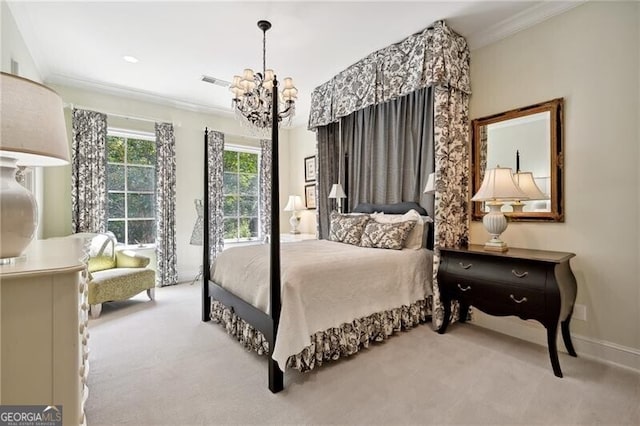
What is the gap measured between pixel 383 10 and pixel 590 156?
6.58 feet

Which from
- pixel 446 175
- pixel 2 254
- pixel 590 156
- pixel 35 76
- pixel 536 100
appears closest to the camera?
pixel 2 254

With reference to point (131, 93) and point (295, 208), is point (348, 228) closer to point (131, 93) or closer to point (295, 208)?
point (295, 208)

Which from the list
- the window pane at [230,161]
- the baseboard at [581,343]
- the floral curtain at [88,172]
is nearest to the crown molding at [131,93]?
the floral curtain at [88,172]

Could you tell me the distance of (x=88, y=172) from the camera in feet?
12.7

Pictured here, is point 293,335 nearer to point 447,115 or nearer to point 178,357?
point 178,357

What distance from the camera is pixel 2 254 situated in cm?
94

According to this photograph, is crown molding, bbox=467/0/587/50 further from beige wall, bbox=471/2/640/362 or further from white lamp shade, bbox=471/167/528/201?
white lamp shade, bbox=471/167/528/201

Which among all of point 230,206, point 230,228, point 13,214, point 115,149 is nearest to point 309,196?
point 230,206

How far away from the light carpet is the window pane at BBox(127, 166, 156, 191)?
8.05ft

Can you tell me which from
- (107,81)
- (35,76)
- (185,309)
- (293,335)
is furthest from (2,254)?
(107,81)

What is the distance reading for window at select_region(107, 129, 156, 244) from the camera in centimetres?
428

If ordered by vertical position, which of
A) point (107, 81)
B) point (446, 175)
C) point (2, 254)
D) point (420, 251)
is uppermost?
point (107, 81)

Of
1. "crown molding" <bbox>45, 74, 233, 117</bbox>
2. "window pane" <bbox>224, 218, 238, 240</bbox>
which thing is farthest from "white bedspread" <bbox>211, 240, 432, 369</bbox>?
"crown molding" <bbox>45, 74, 233, 117</bbox>

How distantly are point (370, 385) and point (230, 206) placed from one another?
4084mm
